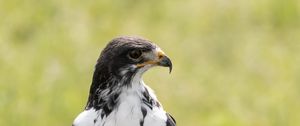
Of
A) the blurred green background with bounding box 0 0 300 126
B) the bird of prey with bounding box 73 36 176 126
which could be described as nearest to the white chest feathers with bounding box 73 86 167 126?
the bird of prey with bounding box 73 36 176 126

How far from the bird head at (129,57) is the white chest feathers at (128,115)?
0.47 ft

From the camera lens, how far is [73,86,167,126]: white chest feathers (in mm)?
8461

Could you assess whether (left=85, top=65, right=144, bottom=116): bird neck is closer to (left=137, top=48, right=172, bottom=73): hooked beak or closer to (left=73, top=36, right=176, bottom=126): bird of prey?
(left=73, top=36, right=176, bottom=126): bird of prey

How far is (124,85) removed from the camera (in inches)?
335

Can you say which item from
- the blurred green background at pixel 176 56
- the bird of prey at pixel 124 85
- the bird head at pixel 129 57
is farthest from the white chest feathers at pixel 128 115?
the blurred green background at pixel 176 56

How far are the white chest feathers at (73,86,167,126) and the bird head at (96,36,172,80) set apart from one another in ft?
0.47

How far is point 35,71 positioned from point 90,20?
4.94 feet

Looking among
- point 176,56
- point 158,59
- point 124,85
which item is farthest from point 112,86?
point 176,56

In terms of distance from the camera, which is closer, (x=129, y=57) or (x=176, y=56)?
(x=129, y=57)

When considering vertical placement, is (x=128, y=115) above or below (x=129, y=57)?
below

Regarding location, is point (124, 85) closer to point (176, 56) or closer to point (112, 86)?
point (112, 86)

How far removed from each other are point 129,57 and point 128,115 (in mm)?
375

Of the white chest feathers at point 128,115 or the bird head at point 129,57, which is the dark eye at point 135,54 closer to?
the bird head at point 129,57

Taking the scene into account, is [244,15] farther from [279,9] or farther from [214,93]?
[214,93]
